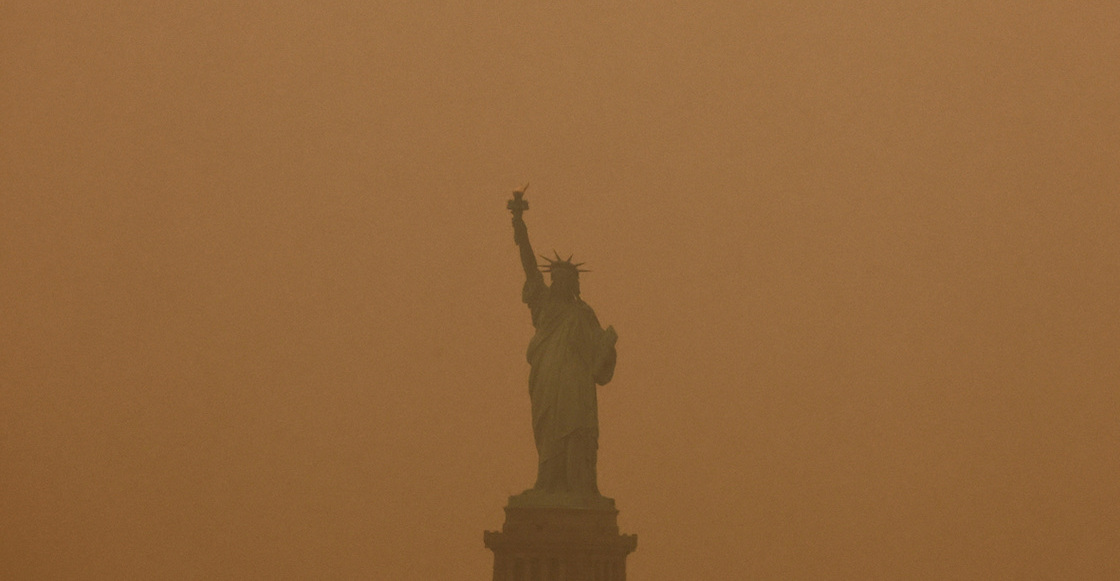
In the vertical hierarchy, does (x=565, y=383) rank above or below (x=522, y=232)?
below

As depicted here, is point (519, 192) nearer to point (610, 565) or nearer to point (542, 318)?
point (542, 318)

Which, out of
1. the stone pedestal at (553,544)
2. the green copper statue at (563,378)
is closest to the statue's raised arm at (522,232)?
the green copper statue at (563,378)

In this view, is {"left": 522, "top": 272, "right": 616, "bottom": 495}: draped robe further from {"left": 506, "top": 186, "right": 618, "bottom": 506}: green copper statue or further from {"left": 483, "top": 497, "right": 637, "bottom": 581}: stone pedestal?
{"left": 483, "top": 497, "right": 637, "bottom": 581}: stone pedestal

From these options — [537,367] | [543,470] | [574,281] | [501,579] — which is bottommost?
[501,579]

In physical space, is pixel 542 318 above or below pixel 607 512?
→ above

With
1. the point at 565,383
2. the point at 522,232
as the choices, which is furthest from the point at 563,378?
the point at 522,232

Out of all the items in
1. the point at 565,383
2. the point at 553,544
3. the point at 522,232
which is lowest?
the point at 553,544

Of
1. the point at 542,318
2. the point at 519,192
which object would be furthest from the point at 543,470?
the point at 519,192

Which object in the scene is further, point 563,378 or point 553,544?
point 563,378

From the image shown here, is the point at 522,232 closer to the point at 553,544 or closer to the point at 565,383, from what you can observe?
the point at 565,383
